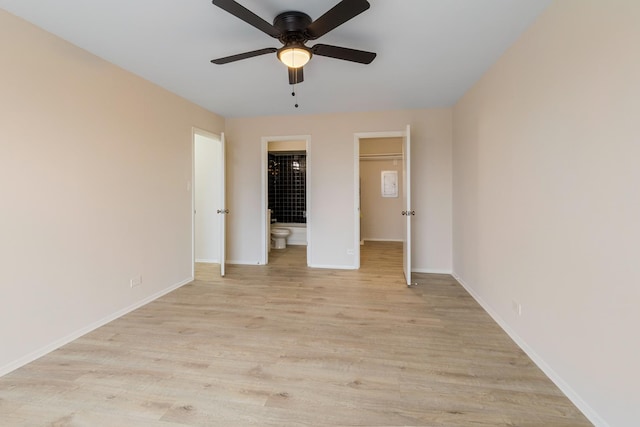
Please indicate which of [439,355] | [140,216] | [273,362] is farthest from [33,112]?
[439,355]

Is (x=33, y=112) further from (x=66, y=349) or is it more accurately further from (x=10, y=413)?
(x=10, y=413)

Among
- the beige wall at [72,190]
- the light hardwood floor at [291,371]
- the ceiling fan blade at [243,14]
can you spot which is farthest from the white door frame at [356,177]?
the ceiling fan blade at [243,14]

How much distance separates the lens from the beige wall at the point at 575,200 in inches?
54.2

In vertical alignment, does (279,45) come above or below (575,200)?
above

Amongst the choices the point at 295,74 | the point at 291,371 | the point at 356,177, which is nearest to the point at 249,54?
the point at 295,74

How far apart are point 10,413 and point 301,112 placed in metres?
4.33

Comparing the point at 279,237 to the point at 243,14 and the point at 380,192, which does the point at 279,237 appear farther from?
the point at 243,14

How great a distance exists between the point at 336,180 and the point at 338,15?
3.10 meters

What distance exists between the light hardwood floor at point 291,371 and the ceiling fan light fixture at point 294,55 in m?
2.23

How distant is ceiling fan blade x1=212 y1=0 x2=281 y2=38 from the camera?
1597 mm

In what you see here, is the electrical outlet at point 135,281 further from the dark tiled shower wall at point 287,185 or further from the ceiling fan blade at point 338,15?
the dark tiled shower wall at point 287,185

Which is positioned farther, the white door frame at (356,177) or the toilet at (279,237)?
the toilet at (279,237)

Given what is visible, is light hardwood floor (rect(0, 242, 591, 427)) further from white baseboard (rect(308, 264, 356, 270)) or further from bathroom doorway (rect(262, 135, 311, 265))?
bathroom doorway (rect(262, 135, 311, 265))

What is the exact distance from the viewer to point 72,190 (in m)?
2.46
